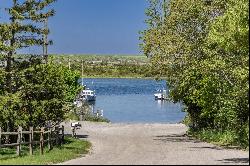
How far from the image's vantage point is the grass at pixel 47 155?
27750 millimetres

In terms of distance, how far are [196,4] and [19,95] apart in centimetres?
1350

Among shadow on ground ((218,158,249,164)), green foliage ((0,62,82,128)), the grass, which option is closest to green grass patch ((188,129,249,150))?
shadow on ground ((218,158,249,164))

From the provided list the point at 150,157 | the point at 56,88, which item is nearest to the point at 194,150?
the point at 150,157

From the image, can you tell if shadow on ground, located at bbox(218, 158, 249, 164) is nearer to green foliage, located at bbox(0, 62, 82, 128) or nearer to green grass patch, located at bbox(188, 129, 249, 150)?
green grass patch, located at bbox(188, 129, 249, 150)

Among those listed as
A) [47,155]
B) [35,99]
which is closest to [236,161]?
[47,155]

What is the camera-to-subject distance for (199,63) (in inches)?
1558

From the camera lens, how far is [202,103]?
4512cm

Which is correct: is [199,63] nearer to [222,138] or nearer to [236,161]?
[222,138]

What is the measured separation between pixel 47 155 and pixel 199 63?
12.9 m

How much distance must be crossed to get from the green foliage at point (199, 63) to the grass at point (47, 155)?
8.65 metres

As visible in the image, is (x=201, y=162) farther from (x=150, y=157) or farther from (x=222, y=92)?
(x=222, y=92)

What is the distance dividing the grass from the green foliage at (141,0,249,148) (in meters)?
8.65

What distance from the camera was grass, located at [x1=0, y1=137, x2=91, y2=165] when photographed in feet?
91.0

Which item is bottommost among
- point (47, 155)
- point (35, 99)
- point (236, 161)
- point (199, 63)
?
point (47, 155)
